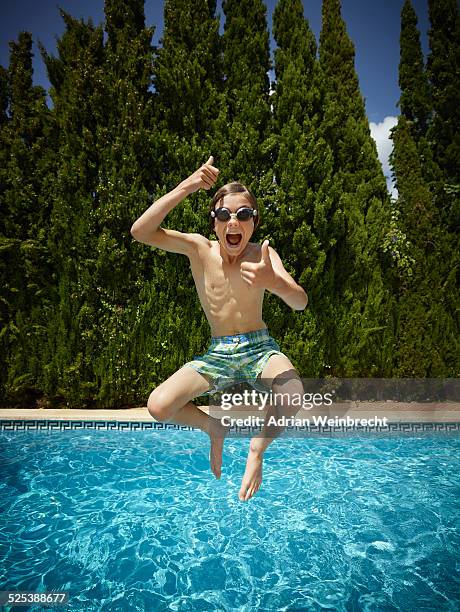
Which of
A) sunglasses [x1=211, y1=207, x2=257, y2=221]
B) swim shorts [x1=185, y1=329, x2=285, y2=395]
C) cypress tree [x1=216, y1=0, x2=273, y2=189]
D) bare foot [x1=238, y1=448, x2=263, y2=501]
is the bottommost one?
bare foot [x1=238, y1=448, x2=263, y2=501]

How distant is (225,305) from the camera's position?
9.63ft

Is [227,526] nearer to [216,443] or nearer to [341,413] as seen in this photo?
[216,443]

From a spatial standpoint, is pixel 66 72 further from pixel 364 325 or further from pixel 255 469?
pixel 255 469

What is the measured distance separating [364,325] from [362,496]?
3930 millimetres

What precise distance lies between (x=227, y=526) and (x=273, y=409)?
96.7 inches

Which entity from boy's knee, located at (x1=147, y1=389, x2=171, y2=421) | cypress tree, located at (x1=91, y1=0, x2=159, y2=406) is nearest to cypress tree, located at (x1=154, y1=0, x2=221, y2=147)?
cypress tree, located at (x1=91, y1=0, x2=159, y2=406)

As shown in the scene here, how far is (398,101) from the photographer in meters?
11.1

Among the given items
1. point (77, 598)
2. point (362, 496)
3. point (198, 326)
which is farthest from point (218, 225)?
point (198, 326)

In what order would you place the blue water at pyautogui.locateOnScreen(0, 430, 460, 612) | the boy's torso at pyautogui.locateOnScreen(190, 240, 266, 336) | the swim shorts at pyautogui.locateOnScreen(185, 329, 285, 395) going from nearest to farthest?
the swim shorts at pyautogui.locateOnScreen(185, 329, 285, 395) → the boy's torso at pyautogui.locateOnScreen(190, 240, 266, 336) → the blue water at pyautogui.locateOnScreen(0, 430, 460, 612)

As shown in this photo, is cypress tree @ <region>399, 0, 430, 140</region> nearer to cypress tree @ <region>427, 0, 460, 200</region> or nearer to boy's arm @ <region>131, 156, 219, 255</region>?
cypress tree @ <region>427, 0, 460, 200</region>

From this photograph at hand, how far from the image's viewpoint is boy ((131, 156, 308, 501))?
2.56 meters

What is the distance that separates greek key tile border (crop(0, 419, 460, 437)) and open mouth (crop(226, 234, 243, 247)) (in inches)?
199

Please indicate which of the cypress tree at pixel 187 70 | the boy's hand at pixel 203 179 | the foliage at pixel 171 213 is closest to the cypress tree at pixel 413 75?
the foliage at pixel 171 213

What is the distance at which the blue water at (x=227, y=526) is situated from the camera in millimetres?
3285
